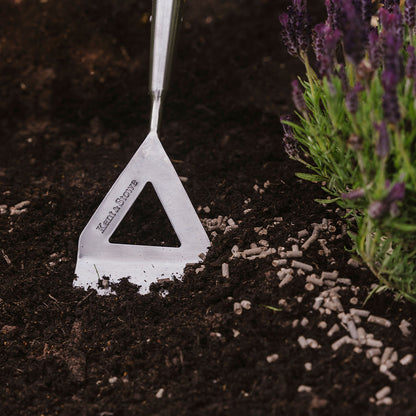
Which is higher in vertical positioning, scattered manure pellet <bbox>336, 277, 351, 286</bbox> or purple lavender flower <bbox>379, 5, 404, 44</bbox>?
purple lavender flower <bbox>379, 5, 404, 44</bbox>

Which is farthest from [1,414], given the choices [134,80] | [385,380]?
[134,80]

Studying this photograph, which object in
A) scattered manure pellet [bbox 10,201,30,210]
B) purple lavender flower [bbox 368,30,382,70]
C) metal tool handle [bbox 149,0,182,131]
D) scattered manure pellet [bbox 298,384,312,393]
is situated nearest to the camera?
purple lavender flower [bbox 368,30,382,70]

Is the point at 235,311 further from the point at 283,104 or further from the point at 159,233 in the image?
the point at 283,104

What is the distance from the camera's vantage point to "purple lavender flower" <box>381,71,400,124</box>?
1.07 meters

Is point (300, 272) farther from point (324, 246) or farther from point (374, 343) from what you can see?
point (374, 343)

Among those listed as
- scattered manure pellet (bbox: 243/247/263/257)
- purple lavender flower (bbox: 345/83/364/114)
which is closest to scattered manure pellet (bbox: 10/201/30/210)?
scattered manure pellet (bbox: 243/247/263/257)

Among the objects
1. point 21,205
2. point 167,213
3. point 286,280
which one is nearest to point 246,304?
point 286,280

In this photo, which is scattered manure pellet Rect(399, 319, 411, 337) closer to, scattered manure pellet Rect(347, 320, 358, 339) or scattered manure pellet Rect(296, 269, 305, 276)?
scattered manure pellet Rect(347, 320, 358, 339)

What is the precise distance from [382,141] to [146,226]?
3.49 feet

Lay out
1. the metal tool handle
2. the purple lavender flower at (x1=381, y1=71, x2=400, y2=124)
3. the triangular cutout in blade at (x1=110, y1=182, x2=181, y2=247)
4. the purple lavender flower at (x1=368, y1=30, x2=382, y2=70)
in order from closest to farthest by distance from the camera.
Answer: the purple lavender flower at (x1=381, y1=71, x2=400, y2=124) → the purple lavender flower at (x1=368, y1=30, x2=382, y2=70) → the metal tool handle → the triangular cutout in blade at (x1=110, y1=182, x2=181, y2=247)

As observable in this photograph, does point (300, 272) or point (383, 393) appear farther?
point (300, 272)

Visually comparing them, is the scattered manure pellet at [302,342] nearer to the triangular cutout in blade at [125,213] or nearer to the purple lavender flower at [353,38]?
the triangular cutout in blade at [125,213]

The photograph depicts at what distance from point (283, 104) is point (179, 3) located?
810 mm

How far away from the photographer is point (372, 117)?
3.92 ft
